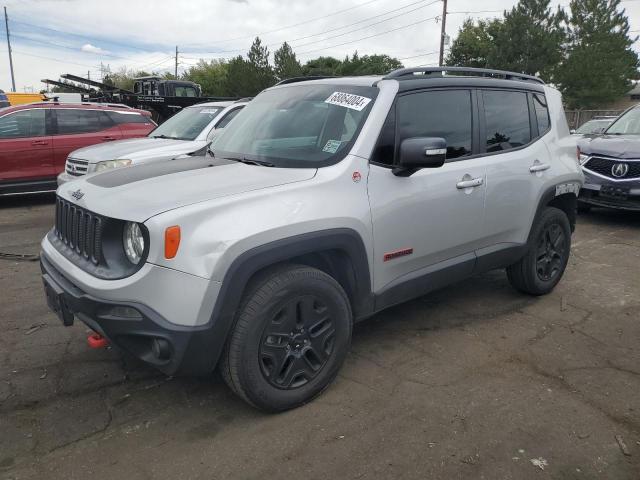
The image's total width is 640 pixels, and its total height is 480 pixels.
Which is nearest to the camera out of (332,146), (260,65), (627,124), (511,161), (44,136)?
(332,146)

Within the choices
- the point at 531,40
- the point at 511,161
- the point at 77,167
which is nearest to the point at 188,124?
the point at 77,167

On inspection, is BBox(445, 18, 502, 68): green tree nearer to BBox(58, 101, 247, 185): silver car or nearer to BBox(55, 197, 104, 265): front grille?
BBox(58, 101, 247, 185): silver car

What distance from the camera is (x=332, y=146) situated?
122 inches

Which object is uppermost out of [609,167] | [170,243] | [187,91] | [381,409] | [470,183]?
[187,91]

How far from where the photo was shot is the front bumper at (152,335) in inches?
93.4

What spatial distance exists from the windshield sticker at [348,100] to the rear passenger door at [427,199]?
186 millimetres

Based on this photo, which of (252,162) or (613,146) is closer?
(252,162)

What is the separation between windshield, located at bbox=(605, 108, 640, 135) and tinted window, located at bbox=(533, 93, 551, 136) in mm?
4795

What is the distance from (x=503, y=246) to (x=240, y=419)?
7.93ft

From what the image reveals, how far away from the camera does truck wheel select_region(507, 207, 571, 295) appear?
172 inches

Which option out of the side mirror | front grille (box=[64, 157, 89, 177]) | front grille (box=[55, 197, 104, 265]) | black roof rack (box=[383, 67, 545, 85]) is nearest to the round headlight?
front grille (box=[55, 197, 104, 265])

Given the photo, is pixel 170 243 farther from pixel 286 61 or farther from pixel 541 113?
pixel 286 61

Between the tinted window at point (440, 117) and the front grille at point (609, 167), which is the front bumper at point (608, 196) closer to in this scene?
the front grille at point (609, 167)

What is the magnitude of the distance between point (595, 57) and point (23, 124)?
42.2m
